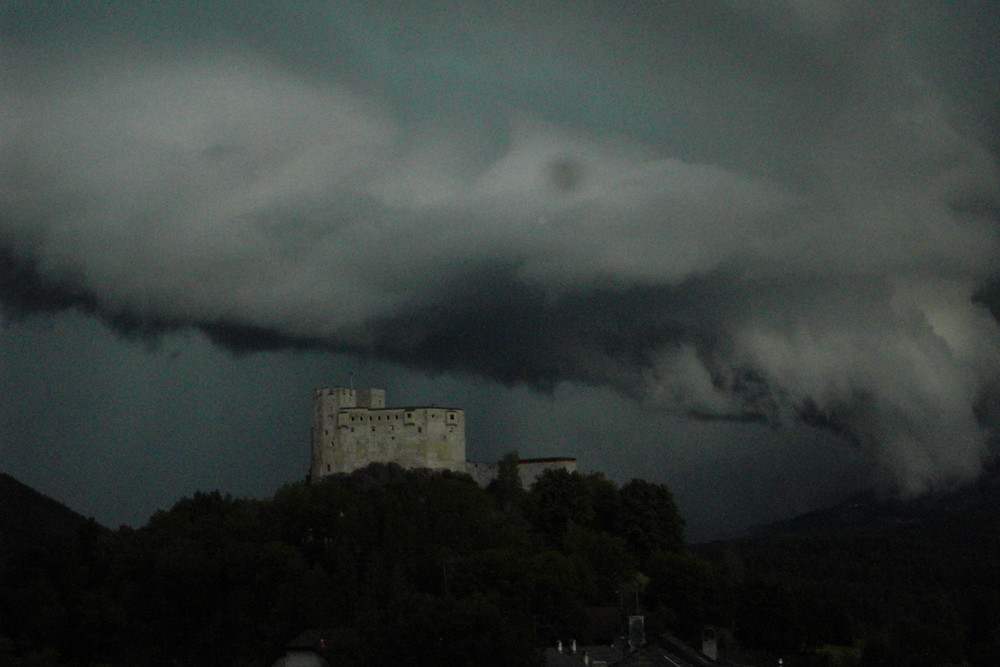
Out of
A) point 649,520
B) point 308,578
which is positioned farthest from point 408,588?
point 649,520

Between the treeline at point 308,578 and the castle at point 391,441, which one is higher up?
the castle at point 391,441

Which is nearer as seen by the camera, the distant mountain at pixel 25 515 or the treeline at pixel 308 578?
the treeline at pixel 308 578

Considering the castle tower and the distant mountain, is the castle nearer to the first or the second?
the castle tower

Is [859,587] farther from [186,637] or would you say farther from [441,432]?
[186,637]

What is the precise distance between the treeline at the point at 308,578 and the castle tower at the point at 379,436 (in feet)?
92.7

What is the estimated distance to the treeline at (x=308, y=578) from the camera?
259ft

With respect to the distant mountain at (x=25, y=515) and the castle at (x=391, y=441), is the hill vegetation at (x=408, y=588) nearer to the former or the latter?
the castle at (x=391, y=441)

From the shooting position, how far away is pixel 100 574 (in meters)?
98.9

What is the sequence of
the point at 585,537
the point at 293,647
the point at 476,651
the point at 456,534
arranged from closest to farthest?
the point at 476,651 → the point at 293,647 → the point at 456,534 → the point at 585,537

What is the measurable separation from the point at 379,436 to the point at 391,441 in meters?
1.44

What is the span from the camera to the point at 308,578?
83062 millimetres

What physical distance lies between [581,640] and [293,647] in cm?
1757

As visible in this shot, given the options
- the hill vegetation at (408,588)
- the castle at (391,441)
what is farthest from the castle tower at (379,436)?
the hill vegetation at (408,588)

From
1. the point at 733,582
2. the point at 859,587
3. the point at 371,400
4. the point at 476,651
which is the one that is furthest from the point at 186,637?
→ the point at 859,587
